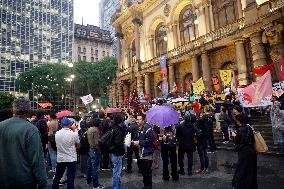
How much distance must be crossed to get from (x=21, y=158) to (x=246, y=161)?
160 inches

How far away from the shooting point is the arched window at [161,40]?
3177cm

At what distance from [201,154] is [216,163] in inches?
59.5

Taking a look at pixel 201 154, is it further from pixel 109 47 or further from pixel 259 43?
pixel 109 47

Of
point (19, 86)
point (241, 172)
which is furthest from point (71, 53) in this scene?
point (241, 172)

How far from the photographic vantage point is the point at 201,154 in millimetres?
9555

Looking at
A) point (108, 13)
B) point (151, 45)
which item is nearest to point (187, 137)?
point (151, 45)

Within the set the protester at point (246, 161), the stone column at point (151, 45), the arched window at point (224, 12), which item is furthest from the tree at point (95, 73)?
the protester at point (246, 161)

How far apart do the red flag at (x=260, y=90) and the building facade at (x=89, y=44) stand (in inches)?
2926

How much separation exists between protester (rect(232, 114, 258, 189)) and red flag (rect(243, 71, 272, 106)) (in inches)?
242

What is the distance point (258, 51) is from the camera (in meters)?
19.5

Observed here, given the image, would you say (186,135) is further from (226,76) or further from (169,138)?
(226,76)

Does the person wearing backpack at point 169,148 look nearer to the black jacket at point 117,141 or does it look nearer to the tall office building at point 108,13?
the black jacket at point 117,141

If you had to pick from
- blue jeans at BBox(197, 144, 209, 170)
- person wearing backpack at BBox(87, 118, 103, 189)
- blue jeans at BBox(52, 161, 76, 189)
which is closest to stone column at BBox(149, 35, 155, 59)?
blue jeans at BBox(197, 144, 209, 170)

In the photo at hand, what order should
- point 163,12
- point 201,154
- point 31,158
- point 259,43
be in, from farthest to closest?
point 163,12
point 259,43
point 201,154
point 31,158
